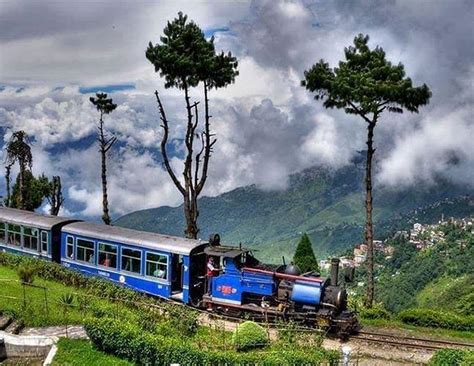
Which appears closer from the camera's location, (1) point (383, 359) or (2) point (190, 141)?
(1) point (383, 359)

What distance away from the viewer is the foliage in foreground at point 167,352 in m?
15.8

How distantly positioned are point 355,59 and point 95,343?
54.9 feet

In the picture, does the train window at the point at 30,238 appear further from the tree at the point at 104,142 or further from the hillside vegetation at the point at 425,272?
the hillside vegetation at the point at 425,272

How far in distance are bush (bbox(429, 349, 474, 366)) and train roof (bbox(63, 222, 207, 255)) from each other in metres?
10.8

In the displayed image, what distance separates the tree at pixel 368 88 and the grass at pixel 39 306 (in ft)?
42.1

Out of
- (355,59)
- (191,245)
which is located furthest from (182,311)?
(355,59)

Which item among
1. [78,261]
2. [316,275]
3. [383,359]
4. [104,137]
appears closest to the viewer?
[383,359]

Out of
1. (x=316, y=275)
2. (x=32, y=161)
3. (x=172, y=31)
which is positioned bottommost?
(x=316, y=275)

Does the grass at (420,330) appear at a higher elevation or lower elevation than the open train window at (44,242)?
lower

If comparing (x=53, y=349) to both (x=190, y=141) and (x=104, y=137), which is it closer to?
(x=190, y=141)

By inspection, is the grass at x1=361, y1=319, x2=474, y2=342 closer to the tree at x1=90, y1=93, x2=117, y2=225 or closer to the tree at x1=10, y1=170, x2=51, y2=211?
the tree at x1=90, y1=93, x2=117, y2=225

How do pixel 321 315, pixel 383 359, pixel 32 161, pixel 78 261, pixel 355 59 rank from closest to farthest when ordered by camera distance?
pixel 383 359
pixel 321 315
pixel 355 59
pixel 78 261
pixel 32 161

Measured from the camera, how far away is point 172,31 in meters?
28.5

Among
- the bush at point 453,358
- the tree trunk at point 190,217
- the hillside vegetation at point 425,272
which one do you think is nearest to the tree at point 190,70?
the tree trunk at point 190,217
